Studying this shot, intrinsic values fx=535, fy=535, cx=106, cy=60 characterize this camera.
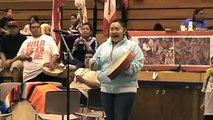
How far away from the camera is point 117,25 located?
550 centimetres

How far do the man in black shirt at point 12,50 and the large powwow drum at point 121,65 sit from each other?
368cm

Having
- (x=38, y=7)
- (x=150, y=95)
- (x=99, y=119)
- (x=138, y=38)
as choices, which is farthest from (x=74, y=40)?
(x=38, y=7)

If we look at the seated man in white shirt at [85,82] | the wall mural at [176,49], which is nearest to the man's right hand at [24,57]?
the seated man in white shirt at [85,82]

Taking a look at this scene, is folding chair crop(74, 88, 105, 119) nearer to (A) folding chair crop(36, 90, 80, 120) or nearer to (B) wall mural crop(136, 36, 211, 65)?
(A) folding chair crop(36, 90, 80, 120)

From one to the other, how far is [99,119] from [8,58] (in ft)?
10.8

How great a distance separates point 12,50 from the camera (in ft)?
30.9

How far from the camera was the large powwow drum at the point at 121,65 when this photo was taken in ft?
17.5

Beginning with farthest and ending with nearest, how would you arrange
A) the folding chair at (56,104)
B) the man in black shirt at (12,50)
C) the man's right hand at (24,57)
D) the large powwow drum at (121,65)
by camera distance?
the man in black shirt at (12,50), the man's right hand at (24,57), the folding chair at (56,104), the large powwow drum at (121,65)

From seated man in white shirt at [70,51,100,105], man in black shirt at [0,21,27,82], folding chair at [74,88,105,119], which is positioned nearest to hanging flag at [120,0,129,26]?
man in black shirt at [0,21,27,82]

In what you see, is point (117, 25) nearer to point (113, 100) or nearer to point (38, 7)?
point (113, 100)

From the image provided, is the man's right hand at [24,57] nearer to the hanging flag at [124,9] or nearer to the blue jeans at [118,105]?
the blue jeans at [118,105]

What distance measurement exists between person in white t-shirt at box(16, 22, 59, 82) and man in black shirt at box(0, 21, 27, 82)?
0.96 metres

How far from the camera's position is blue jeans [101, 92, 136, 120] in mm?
5438

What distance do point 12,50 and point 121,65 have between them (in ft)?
14.7
